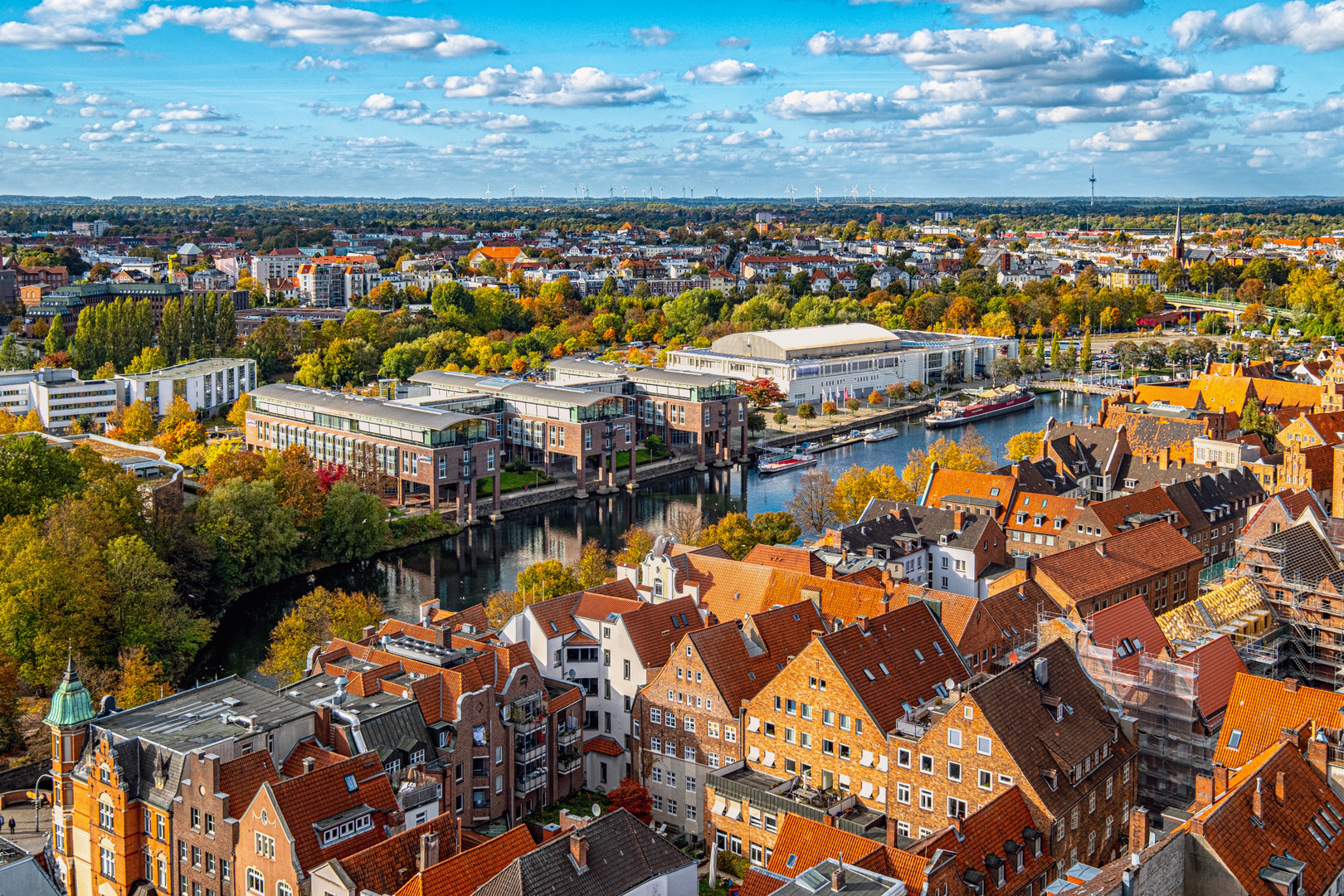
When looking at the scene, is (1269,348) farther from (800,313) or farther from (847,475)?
(847,475)

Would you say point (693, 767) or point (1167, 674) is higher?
point (1167, 674)

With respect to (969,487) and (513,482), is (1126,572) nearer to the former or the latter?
(969,487)

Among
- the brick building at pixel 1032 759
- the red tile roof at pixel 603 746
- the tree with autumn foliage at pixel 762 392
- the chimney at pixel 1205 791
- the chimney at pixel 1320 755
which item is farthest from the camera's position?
the tree with autumn foliage at pixel 762 392

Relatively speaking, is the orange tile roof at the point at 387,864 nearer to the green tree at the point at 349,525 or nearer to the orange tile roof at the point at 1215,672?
the orange tile roof at the point at 1215,672

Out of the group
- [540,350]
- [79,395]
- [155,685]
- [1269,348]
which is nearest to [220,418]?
[79,395]

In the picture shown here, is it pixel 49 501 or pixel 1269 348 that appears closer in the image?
pixel 49 501

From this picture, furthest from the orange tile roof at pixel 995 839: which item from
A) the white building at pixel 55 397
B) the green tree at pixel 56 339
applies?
the green tree at pixel 56 339

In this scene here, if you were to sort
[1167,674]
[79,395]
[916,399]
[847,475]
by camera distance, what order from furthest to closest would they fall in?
[916,399] < [79,395] < [847,475] < [1167,674]
